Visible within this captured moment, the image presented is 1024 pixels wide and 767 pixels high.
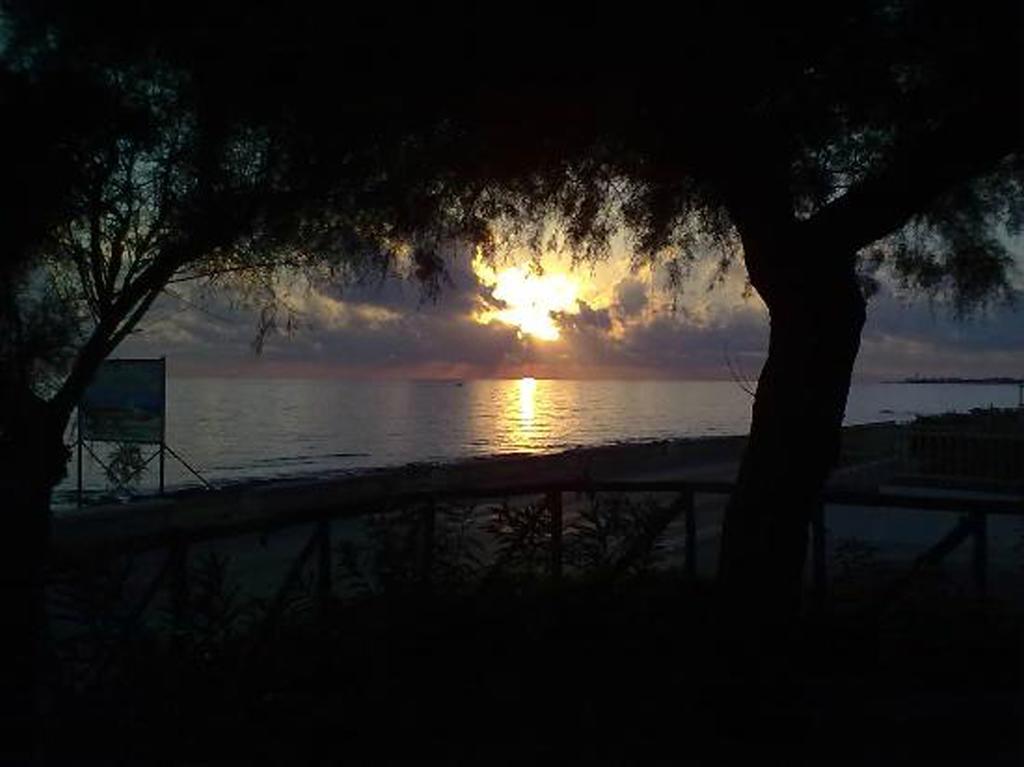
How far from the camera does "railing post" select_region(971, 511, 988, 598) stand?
743 centimetres

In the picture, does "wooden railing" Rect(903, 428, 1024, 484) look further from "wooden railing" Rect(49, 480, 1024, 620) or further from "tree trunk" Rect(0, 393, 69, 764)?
"tree trunk" Rect(0, 393, 69, 764)

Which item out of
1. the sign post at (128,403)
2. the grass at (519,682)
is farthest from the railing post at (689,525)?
the sign post at (128,403)

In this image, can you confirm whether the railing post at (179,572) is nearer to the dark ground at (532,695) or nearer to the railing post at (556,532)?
the dark ground at (532,695)

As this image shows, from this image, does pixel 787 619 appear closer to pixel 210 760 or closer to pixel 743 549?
pixel 743 549

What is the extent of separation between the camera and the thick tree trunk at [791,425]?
5.65 m

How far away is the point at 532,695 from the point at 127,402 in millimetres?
18862

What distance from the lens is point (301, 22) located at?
582cm

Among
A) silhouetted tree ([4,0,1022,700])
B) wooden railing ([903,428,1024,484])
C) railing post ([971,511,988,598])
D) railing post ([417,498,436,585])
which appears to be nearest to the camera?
silhouetted tree ([4,0,1022,700])

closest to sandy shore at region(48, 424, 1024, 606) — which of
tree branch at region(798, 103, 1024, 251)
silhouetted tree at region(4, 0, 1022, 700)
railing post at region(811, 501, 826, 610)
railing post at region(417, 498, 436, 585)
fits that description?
railing post at region(417, 498, 436, 585)

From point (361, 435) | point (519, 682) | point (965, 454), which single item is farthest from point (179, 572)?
point (361, 435)

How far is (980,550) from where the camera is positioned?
7.64 metres

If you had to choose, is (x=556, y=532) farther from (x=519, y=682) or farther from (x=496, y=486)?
(x=519, y=682)

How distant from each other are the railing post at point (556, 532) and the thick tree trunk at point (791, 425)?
5.27 feet

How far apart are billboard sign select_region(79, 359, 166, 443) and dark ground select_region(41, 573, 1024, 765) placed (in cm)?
1699
